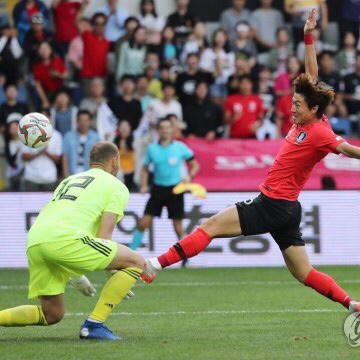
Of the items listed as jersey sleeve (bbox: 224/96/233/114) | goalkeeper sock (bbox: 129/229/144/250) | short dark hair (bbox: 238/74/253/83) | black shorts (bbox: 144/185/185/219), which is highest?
short dark hair (bbox: 238/74/253/83)

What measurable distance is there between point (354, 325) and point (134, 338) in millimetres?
1940

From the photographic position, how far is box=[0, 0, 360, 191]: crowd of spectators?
1859cm

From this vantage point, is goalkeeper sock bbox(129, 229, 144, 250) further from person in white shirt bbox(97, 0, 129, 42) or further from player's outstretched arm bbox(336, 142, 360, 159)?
player's outstretched arm bbox(336, 142, 360, 159)

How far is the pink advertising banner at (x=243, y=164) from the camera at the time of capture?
1834 cm

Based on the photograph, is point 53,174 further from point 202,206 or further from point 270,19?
point 270,19

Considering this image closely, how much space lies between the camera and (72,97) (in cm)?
2025

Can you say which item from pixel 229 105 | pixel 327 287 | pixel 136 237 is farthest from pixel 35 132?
pixel 229 105

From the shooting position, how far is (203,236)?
30.1 ft

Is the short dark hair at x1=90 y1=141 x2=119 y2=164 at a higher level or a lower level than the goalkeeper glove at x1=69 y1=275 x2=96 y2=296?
higher

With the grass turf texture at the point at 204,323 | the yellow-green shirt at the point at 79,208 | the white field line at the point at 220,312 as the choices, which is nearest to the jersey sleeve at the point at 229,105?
the grass turf texture at the point at 204,323

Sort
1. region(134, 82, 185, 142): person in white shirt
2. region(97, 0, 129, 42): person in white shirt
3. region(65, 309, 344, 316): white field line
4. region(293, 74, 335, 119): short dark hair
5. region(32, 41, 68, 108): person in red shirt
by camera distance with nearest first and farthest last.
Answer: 1. region(293, 74, 335, 119): short dark hair
2. region(65, 309, 344, 316): white field line
3. region(134, 82, 185, 142): person in white shirt
4. region(32, 41, 68, 108): person in red shirt
5. region(97, 0, 129, 42): person in white shirt

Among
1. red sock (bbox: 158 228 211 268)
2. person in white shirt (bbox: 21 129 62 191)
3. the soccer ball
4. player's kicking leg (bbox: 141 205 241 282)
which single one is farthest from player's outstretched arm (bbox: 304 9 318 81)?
person in white shirt (bbox: 21 129 62 191)

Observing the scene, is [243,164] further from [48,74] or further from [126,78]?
[48,74]

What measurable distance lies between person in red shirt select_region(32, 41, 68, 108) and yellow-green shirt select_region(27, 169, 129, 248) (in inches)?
441
